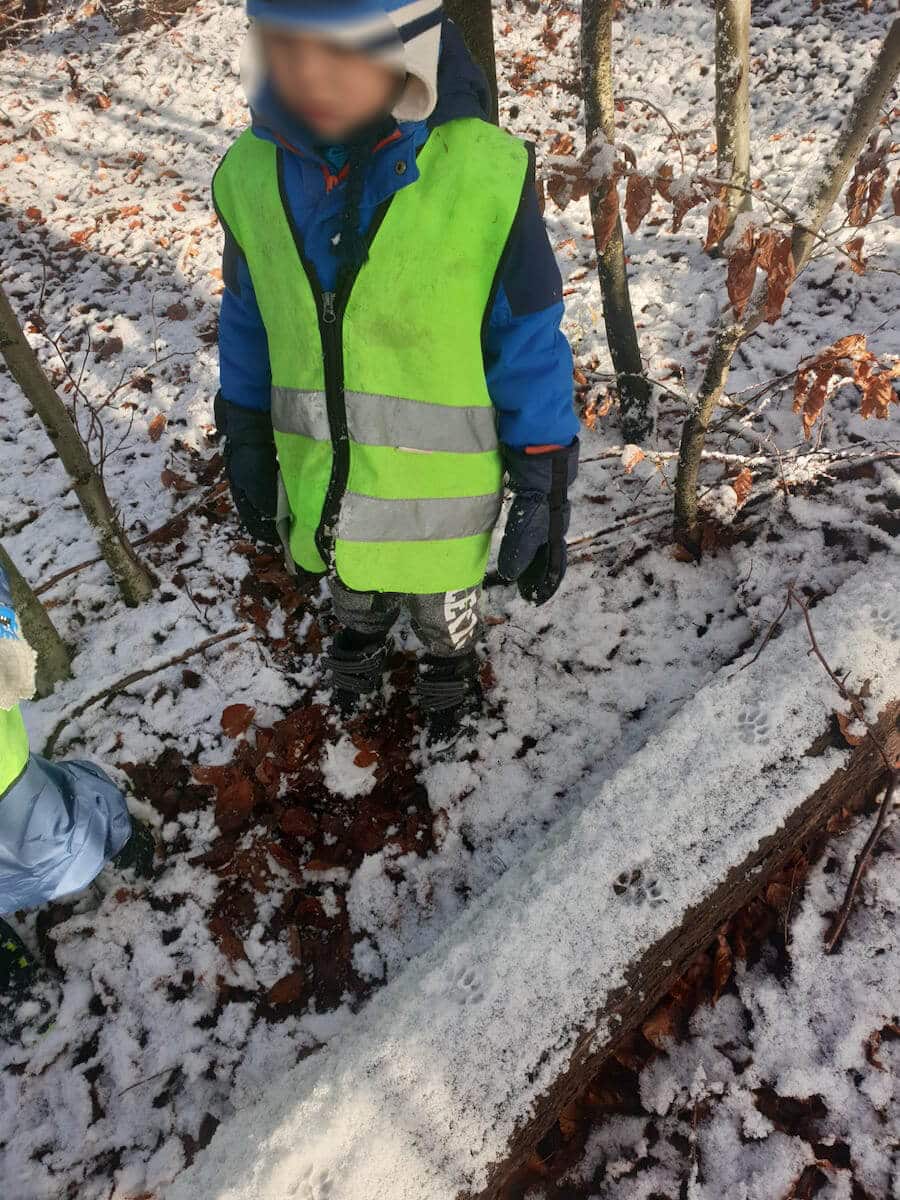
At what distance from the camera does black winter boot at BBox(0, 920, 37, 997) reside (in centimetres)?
206

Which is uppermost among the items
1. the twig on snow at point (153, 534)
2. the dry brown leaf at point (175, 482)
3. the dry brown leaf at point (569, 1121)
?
the dry brown leaf at point (175, 482)

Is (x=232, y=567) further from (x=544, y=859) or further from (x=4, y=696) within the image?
(x=544, y=859)

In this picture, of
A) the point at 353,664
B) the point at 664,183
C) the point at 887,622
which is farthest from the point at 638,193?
the point at 353,664

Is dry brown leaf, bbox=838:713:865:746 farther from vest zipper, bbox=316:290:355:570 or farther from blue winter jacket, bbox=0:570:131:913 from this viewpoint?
blue winter jacket, bbox=0:570:131:913

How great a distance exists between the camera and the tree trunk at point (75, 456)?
2.10m

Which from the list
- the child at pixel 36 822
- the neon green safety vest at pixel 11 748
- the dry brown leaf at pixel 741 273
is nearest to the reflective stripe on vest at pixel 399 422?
the dry brown leaf at pixel 741 273

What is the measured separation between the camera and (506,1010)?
155cm

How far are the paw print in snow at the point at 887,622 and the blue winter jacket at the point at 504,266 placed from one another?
3.69 ft

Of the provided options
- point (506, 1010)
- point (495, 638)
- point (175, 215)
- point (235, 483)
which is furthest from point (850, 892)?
point (175, 215)

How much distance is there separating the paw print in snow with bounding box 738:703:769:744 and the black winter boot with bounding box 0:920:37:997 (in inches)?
93.5

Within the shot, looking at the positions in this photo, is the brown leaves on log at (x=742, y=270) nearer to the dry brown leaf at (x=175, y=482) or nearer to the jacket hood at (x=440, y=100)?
the jacket hood at (x=440, y=100)

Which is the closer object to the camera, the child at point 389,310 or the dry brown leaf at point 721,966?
the child at point 389,310

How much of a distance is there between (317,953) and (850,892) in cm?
166

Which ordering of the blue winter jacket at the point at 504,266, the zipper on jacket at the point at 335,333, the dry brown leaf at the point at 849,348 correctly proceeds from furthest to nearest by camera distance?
the dry brown leaf at the point at 849,348 < the zipper on jacket at the point at 335,333 < the blue winter jacket at the point at 504,266
